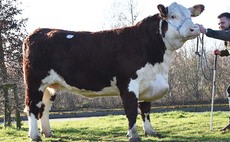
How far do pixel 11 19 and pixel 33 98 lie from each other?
7.17 meters

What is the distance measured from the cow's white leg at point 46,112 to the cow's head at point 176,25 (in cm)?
323

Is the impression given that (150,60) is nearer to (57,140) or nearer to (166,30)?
(166,30)

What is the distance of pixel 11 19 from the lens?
15539mm

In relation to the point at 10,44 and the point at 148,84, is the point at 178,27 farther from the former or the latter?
the point at 10,44

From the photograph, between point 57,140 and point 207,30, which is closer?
point 207,30

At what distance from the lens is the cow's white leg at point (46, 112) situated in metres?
9.77

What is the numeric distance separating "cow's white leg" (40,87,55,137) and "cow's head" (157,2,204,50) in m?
3.23

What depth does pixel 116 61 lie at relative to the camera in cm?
803

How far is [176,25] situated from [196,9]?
2.53 ft

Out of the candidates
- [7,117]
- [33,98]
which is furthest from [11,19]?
[33,98]

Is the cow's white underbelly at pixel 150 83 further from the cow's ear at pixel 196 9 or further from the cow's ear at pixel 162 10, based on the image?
the cow's ear at pixel 196 9

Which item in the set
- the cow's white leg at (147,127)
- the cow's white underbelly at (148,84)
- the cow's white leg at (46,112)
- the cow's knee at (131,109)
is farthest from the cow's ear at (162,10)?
the cow's white leg at (46,112)

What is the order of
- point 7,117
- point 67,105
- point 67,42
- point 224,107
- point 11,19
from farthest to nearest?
1. point 67,105
2. point 224,107
3. point 11,19
4. point 7,117
5. point 67,42

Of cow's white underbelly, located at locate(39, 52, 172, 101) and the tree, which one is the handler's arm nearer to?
cow's white underbelly, located at locate(39, 52, 172, 101)
